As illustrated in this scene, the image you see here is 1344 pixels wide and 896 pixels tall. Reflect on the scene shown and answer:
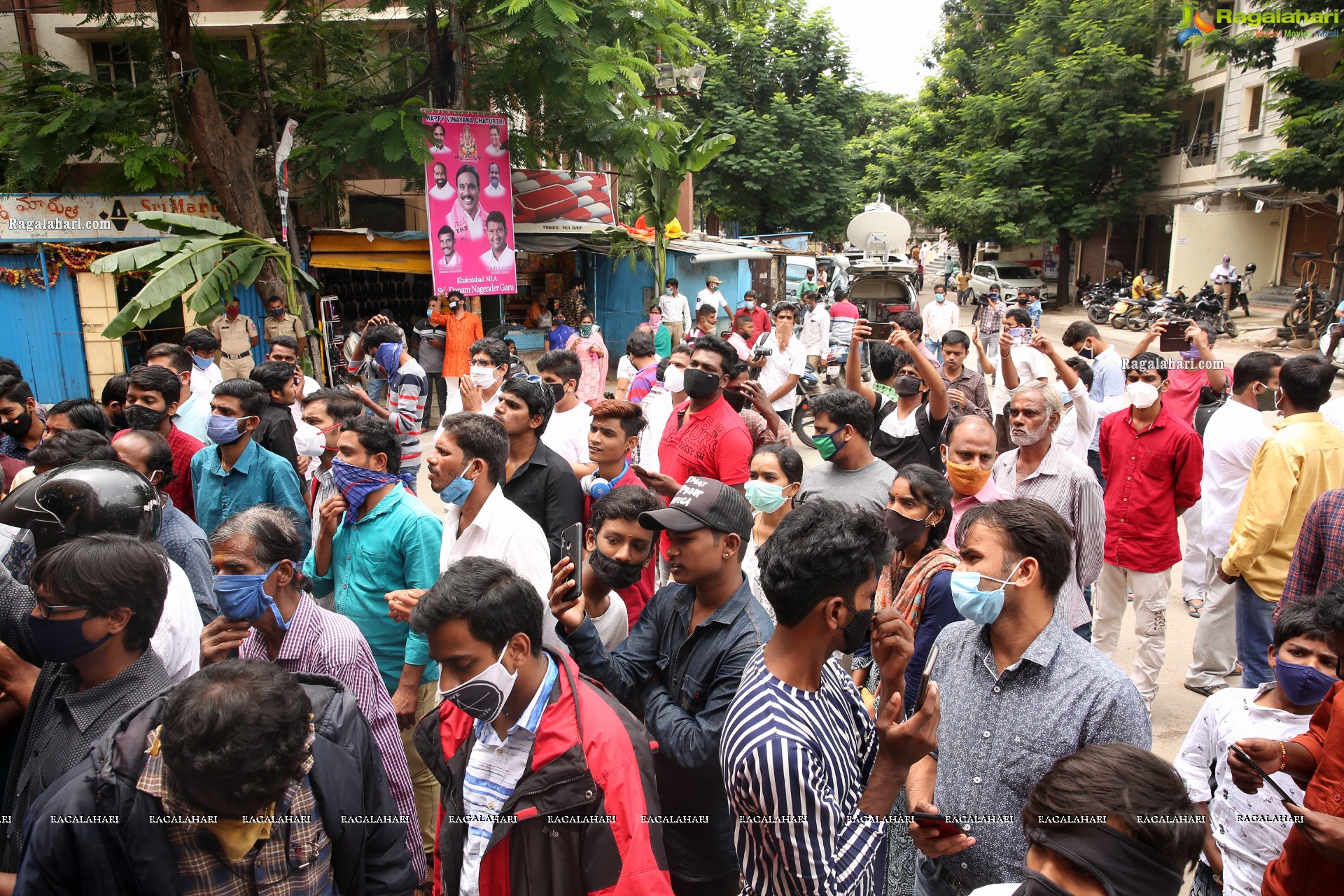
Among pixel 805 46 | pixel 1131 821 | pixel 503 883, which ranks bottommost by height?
pixel 503 883

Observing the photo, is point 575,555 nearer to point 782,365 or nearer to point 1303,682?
point 1303,682

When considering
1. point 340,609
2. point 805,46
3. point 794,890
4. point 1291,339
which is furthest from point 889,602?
point 805,46

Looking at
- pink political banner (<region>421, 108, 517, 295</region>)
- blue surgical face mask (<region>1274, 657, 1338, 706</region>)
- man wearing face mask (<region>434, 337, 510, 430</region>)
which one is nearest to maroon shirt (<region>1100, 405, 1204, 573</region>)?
blue surgical face mask (<region>1274, 657, 1338, 706</region>)

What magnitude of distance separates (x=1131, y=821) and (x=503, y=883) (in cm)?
137

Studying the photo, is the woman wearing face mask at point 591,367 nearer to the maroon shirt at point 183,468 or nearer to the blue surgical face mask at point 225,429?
the maroon shirt at point 183,468

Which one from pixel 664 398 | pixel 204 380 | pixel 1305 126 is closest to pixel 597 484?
pixel 664 398

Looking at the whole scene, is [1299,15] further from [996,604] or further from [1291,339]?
[996,604]

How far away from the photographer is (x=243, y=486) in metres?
4.65

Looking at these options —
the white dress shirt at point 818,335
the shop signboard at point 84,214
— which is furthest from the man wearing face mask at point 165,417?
the white dress shirt at point 818,335

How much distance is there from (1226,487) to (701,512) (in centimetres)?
410

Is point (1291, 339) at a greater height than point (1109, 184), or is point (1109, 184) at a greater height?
point (1109, 184)

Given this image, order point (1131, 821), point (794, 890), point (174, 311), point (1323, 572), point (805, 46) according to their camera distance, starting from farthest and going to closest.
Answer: point (805, 46), point (174, 311), point (1323, 572), point (794, 890), point (1131, 821)

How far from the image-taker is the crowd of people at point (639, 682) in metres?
1.86

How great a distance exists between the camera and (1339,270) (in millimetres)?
19984
